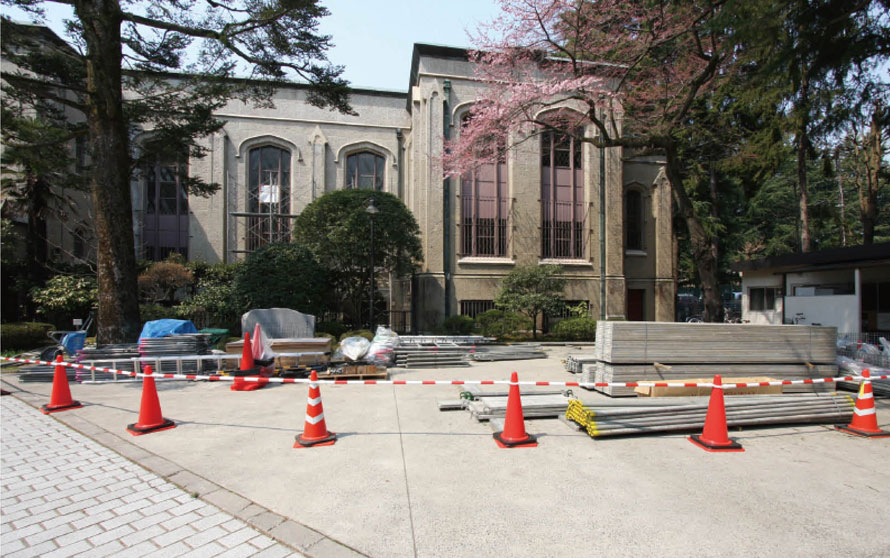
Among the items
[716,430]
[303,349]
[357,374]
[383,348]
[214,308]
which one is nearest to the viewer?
[716,430]

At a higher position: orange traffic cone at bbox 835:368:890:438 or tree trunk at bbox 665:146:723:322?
tree trunk at bbox 665:146:723:322

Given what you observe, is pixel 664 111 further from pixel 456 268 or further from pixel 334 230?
pixel 334 230

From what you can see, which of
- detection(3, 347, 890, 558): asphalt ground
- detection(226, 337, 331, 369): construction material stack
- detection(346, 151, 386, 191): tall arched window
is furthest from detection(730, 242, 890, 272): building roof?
detection(346, 151, 386, 191): tall arched window

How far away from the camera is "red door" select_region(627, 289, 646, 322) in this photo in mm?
22969

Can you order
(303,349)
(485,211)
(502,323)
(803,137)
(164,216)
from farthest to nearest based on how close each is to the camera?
(164,216), (485,211), (502,323), (803,137), (303,349)

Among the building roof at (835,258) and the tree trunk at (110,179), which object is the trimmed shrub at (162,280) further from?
the building roof at (835,258)

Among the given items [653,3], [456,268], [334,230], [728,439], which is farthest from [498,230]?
[728,439]

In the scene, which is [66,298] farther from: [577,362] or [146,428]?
[577,362]

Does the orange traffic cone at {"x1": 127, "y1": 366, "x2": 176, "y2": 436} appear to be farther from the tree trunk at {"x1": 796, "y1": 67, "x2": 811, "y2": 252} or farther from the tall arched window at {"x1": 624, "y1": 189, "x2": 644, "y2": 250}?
the tall arched window at {"x1": 624, "y1": 189, "x2": 644, "y2": 250}

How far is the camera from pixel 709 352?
7906 mm

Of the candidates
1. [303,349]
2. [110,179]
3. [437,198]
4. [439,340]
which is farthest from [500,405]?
[437,198]

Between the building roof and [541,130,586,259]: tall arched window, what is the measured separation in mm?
7605

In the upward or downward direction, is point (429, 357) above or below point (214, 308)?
below

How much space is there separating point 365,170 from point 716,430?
75.3 feet
